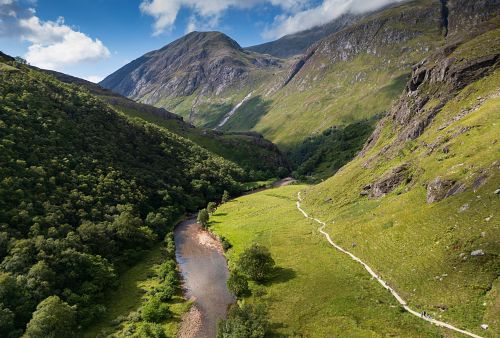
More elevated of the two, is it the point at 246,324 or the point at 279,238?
the point at 246,324

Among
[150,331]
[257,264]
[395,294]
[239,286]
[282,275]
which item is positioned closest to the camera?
[395,294]

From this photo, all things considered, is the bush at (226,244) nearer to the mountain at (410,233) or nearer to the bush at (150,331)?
the mountain at (410,233)

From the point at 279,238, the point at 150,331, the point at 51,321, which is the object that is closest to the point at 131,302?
the point at 150,331

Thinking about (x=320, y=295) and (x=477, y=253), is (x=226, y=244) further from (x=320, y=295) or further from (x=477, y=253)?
(x=477, y=253)

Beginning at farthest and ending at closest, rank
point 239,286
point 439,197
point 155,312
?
point 239,286 → point 439,197 → point 155,312

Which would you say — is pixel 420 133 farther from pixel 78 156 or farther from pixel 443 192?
pixel 78 156

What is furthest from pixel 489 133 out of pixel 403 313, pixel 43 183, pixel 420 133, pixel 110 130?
pixel 110 130

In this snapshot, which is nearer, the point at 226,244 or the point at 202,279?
the point at 202,279
